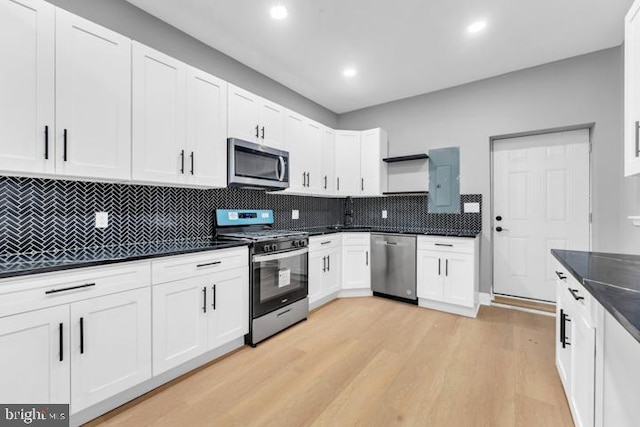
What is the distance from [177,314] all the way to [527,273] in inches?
155

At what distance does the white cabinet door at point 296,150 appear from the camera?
3.32 m

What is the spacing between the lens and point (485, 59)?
3.11 metres

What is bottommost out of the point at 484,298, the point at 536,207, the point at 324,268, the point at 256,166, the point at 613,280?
the point at 484,298

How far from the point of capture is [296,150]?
343 cm

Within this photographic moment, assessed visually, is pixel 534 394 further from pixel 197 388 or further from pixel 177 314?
pixel 177 314

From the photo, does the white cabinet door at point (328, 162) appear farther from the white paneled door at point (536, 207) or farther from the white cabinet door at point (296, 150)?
the white paneled door at point (536, 207)

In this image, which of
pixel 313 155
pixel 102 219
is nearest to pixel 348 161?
pixel 313 155

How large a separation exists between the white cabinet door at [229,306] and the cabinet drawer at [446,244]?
2.19m

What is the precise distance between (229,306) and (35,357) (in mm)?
1141

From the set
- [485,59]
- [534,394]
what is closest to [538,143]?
[485,59]

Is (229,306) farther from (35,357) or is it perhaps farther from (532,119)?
(532,119)

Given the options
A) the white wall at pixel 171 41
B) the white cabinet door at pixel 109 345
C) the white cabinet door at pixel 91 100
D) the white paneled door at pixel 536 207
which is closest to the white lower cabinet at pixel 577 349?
the white paneled door at pixel 536 207

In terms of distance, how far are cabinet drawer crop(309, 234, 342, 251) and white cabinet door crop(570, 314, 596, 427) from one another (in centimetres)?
235

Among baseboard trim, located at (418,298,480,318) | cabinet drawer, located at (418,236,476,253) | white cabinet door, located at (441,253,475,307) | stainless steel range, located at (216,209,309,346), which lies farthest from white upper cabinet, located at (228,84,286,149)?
baseboard trim, located at (418,298,480,318)
